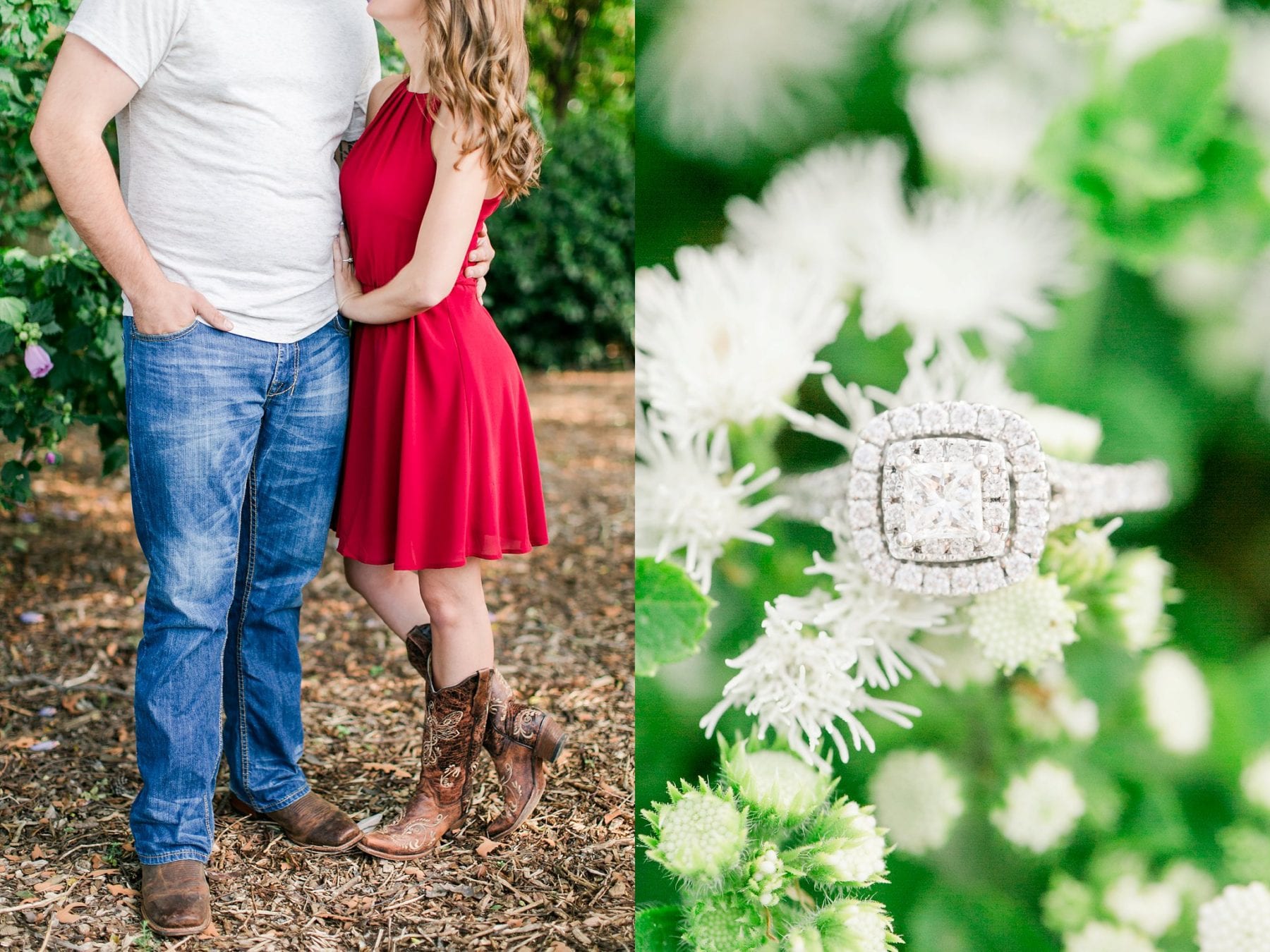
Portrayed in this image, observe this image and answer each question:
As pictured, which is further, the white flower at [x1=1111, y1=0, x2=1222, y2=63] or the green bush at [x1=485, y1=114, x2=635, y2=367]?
the green bush at [x1=485, y1=114, x2=635, y2=367]

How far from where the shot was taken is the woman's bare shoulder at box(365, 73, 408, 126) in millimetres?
1979

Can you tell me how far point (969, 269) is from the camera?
1.31 m

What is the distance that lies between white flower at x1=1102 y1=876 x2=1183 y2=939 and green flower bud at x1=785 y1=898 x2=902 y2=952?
0.26m

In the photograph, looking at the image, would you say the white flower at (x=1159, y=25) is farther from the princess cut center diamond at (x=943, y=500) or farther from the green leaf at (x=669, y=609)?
the green leaf at (x=669, y=609)

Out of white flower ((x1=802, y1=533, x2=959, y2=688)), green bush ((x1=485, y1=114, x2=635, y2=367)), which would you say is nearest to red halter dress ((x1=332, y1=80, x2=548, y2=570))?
white flower ((x1=802, y1=533, x2=959, y2=688))

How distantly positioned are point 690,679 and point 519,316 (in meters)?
6.96

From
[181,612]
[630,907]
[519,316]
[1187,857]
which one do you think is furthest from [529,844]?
[519,316]

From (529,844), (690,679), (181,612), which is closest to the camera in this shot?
(690,679)

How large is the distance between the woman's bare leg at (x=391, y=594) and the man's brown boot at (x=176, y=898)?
547 mm

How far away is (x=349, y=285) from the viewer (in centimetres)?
202

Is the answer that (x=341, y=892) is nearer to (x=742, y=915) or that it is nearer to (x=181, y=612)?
(x=181, y=612)

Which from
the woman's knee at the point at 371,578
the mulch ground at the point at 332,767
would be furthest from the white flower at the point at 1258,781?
the woman's knee at the point at 371,578

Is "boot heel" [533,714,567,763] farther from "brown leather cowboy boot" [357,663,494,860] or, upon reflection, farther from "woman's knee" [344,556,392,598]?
"woman's knee" [344,556,392,598]

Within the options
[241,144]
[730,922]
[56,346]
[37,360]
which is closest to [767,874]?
[730,922]
